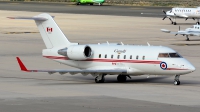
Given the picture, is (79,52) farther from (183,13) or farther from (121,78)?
(183,13)

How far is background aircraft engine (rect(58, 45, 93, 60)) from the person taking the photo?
126ft

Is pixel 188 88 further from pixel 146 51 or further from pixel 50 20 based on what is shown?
pixel 50 20

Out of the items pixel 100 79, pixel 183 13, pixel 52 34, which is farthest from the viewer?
pixel 183 13

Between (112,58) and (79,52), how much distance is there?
2017 millimetres

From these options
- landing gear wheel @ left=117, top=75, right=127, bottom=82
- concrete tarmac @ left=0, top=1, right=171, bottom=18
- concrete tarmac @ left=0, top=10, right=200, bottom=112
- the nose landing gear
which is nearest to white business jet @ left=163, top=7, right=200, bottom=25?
concrete tarmac @ left=0, top=1, right=171, bottom=18

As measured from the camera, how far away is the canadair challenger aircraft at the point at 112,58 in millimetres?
36344

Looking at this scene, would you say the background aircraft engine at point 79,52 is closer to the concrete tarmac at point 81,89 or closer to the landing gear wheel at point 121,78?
the concrete tarmac at point 81,89

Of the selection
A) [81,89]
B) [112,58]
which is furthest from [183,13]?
[81,89]

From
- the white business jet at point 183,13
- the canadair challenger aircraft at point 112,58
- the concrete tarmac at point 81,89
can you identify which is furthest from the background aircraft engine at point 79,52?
the white business jet at point 183,13

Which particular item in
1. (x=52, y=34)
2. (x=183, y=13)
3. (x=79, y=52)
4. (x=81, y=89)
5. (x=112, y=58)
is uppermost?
(x=183, y=13)

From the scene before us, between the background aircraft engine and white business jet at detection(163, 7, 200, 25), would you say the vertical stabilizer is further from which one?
white business jet at detection(163, 7, 200, 25)

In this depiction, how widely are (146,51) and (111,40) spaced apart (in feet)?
109

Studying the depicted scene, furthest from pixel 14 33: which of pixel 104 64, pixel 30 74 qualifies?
pixel 104 64

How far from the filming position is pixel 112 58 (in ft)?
125
